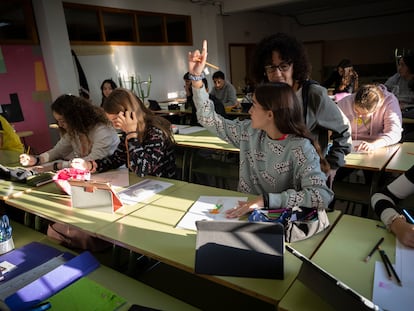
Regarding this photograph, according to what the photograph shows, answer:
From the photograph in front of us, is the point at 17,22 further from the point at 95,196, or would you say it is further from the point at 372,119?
the point at 372,119

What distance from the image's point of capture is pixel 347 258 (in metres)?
1.04

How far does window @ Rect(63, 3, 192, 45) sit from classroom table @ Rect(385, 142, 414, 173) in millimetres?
5284

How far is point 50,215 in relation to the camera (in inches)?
60.0

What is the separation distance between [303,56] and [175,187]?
996 mm

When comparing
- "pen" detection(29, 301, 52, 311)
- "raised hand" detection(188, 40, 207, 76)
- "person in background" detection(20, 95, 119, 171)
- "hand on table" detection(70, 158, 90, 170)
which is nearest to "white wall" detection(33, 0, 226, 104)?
"person in background" detection(20, 95, 119, 171)

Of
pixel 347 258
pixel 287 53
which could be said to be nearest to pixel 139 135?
pixel 287 53

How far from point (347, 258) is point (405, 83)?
4.00 metres

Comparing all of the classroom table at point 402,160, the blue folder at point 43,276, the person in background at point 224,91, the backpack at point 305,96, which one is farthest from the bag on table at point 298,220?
the person in background at point 224,91

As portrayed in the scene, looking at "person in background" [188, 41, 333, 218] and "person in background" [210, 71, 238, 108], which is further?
"person in background" [210, 71, 238, 108]

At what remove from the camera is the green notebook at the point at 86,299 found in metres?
1.09

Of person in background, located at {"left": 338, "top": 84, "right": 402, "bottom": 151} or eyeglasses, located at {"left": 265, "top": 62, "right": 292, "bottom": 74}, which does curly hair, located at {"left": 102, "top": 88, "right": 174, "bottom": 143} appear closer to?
eyeglasses, located at {"left": 265, "top": 62, "right": 292, "bottom": 74}

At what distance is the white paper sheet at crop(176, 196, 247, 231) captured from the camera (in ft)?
4.36

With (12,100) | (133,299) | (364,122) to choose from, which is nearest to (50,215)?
(133,299)

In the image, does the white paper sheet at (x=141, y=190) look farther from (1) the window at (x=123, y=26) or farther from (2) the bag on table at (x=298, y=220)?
(1) the window at (x=123, y=26)
